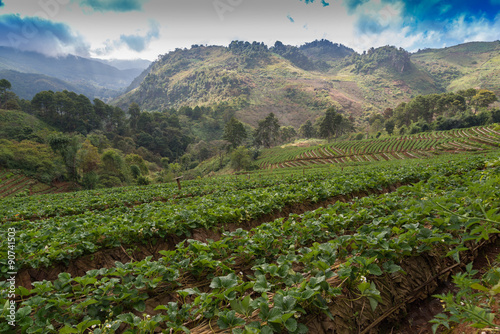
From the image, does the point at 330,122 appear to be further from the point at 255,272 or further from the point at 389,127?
the point at 255,272

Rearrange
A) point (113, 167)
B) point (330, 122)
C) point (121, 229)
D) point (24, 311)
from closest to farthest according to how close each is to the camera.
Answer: point (24, 311), point (121, 229), point (113, 167), point (330, 122)

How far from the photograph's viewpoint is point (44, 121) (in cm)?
7544

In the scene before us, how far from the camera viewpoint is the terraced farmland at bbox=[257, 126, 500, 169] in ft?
169

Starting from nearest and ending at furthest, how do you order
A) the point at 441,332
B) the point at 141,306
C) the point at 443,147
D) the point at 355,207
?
the point at 441,332 < the point at 141,306 < the point at 355,207 < the point at 443,147

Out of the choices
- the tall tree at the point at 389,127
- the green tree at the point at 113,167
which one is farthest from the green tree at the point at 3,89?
the tall tree at the point at 389,127

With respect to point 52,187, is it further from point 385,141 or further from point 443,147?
point 385,141

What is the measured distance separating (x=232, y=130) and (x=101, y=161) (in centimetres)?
4932

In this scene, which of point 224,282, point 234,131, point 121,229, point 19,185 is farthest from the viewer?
point 234,131

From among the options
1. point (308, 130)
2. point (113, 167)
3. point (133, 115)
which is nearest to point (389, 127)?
point (308, 130)

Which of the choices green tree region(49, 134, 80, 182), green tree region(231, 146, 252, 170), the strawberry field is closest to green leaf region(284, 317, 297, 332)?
the strawberry field

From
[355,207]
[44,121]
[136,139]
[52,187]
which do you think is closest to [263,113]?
[136,139]

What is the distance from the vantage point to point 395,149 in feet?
204

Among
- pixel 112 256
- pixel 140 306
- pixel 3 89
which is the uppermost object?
pixel 3 89

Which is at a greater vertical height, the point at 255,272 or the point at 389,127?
the point at 389,127
